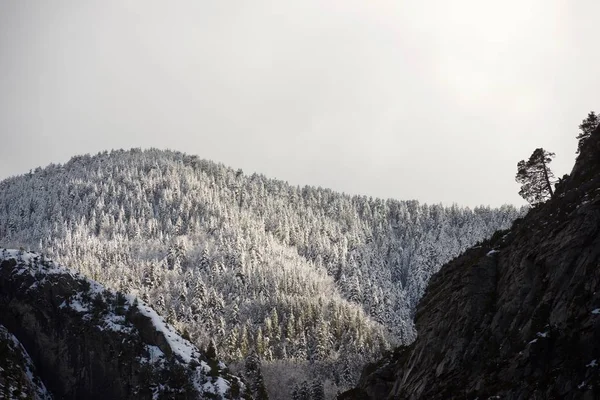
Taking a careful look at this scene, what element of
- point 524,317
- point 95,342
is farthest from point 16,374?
point 524,317

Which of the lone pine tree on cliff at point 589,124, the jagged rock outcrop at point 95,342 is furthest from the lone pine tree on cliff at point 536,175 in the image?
the jagged rock outcrop at point 95,342

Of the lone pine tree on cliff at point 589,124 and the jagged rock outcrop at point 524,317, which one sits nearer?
the jagged rock outcrop at point 524,317

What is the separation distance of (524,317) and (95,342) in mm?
72786

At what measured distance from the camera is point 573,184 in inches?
1636

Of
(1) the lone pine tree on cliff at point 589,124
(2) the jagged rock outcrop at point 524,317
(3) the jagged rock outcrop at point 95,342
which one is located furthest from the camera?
(3) the jagged rock outcrop at point 95,342

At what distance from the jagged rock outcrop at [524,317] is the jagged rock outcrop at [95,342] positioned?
38989mm

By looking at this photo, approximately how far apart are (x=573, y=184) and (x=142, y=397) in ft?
223

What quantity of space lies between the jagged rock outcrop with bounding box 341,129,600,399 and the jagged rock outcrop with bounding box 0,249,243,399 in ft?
128

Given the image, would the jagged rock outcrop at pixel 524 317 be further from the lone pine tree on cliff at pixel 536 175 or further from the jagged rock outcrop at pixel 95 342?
the jagged rock outcrop at pixel 95 342

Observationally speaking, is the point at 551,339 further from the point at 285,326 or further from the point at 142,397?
the point at 285,326

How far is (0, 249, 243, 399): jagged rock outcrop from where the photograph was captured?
81.2 metres

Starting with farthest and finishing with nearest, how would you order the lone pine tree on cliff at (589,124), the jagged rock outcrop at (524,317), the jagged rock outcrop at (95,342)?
the jagged rock outcrop at (95,342) → the lone pine tree on cliff at (589,124) → the jagged rock outcrop at (524,317)

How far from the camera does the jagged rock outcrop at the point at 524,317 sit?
29.2 meters

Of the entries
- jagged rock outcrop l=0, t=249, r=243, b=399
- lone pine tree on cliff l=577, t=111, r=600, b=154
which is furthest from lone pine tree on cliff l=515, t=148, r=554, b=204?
jagged rock outcrop l=0, t=249, r=243, b=399
